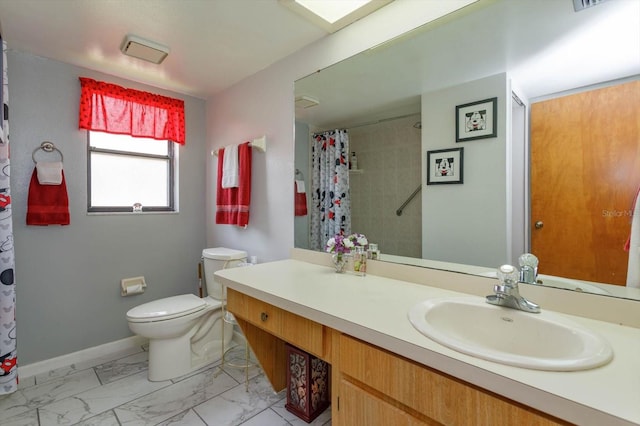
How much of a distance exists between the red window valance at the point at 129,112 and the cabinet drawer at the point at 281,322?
5.75ft

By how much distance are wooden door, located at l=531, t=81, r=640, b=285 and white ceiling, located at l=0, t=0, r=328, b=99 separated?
1342 mm

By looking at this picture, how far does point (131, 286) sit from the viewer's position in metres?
2.44

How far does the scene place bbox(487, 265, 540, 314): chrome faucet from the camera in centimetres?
99

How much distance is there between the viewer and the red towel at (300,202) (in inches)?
78.4

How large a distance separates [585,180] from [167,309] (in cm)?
229

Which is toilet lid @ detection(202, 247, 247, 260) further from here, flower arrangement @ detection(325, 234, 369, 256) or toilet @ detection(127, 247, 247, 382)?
flower arrangement @ detection(325, 234, 369, 256)

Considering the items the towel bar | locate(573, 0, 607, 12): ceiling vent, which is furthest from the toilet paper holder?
locate(573, 0, 607, 12): ceiling vent

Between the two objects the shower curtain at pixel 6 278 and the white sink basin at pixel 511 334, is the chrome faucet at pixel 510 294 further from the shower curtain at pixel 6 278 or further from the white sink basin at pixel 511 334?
the shower curtain at pixel 6 278

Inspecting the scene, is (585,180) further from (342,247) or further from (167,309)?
(167,309)

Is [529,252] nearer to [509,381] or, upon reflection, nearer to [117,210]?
[509,381]

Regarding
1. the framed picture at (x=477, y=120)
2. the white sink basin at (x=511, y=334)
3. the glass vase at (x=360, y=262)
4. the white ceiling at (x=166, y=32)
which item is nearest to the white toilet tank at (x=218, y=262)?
the glass vase at (x=360, y=262)

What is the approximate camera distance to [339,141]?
71.2 inches

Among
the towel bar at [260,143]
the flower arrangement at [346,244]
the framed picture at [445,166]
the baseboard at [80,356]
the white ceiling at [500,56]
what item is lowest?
the baseboard at [80,356]

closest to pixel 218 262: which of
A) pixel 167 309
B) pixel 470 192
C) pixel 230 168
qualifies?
pixel 167 309
